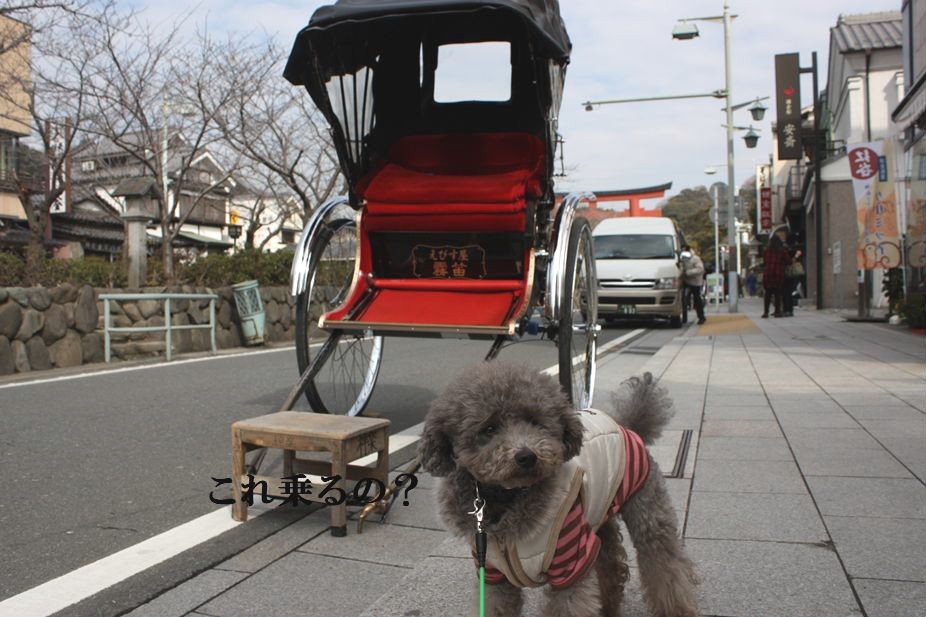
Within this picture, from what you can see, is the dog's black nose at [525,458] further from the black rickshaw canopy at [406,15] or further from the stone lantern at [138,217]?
the stone lantern at [138,217]

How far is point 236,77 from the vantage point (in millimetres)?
18312

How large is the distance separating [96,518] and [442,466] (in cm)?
240

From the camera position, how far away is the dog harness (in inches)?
86.4

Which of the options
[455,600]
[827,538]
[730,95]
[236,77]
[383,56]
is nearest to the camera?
[455,600]

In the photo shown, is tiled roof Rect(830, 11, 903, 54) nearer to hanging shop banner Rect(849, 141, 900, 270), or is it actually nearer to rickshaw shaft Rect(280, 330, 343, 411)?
hanging shop banner Rect(849, 141, 900, 270)

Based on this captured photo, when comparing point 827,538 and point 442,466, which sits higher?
point 442,466

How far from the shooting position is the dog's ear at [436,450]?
86.7 inches

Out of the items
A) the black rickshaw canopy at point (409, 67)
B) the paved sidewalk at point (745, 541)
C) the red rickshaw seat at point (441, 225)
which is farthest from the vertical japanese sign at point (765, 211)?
the red rickshaw seat at point (441, 225)

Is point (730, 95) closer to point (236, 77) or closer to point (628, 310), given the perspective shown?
point (628, 310)

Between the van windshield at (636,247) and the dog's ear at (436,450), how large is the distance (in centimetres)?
1613

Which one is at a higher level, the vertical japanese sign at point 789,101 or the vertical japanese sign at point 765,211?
the vertical japanese sign at point 789,101

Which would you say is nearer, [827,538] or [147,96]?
[827,538]

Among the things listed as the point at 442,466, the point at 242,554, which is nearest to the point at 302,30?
the point at 242,554

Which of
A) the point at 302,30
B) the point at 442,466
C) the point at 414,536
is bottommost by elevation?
the point at 414,536
